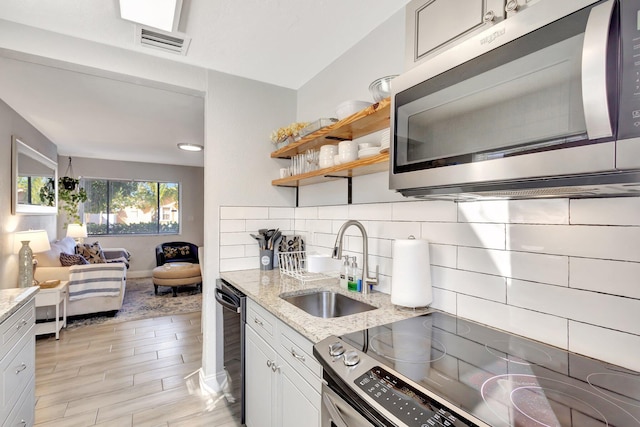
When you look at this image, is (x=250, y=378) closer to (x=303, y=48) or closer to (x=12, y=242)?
(x=303, y=48)

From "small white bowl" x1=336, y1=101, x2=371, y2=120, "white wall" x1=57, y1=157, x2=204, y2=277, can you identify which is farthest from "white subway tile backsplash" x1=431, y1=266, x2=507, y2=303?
"white wall" x1=57, y1=157, x2=204, y2=277

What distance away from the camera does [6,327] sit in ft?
4.53

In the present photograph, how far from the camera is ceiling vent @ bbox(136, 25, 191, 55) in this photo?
1.79 meters

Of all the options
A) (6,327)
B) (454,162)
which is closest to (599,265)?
(454,162)

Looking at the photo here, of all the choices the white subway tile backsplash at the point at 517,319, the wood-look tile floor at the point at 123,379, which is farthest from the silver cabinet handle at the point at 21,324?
the white subway tile backsplash at the point at 517,319

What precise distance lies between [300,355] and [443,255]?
746 mm

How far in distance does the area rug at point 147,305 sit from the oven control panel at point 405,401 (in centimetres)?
383

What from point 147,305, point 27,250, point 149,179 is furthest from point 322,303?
point 149,179

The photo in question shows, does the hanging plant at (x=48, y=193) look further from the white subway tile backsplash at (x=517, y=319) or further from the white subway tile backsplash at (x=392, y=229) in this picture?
the white subway tile backsplash at (x=517, y=319)

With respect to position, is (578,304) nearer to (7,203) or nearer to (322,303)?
(322,303)

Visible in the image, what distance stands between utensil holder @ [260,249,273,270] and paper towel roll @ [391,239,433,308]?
1210 mm

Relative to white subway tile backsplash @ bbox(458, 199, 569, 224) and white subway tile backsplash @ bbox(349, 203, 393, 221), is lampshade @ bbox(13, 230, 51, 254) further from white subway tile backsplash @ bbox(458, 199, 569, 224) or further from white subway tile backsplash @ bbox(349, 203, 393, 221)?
white subway tile backsplash @ bbox(458, 199, 569, 224)

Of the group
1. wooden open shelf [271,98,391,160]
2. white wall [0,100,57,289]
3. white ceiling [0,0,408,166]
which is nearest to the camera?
wooden open shelf [271,98,391,160]

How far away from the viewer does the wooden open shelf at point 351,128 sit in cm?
143
